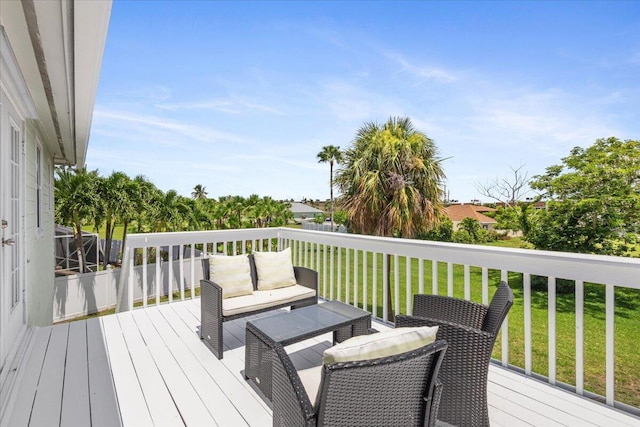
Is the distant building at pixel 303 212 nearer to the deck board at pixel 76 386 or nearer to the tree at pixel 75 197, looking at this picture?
the tree at pixel 75 197

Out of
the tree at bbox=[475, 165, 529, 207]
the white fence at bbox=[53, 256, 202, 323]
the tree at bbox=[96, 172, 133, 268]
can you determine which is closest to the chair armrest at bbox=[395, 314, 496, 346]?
the white fence at bbox=[53, 256, 202, 323]

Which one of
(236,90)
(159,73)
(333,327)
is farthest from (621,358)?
(159,73)

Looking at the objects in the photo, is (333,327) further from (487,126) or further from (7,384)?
(487,126)

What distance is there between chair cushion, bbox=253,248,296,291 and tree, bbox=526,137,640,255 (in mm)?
12125

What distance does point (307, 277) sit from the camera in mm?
3955

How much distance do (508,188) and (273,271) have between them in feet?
52.7

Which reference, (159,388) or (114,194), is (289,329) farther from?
(114,194)

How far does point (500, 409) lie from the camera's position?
88.2 inches

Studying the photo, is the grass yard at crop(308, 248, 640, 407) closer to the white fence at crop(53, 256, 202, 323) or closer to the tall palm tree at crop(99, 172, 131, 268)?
the white fence at crop(53, 256, 202, 323)

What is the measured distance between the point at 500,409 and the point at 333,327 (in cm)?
128

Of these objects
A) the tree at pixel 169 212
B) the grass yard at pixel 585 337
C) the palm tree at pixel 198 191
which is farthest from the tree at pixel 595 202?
the palm tree at pixel 198 191

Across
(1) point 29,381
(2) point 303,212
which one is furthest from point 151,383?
(2) point 303,212

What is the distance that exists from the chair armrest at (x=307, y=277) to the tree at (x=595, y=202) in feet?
39.2

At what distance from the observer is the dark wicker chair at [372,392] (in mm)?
1270
